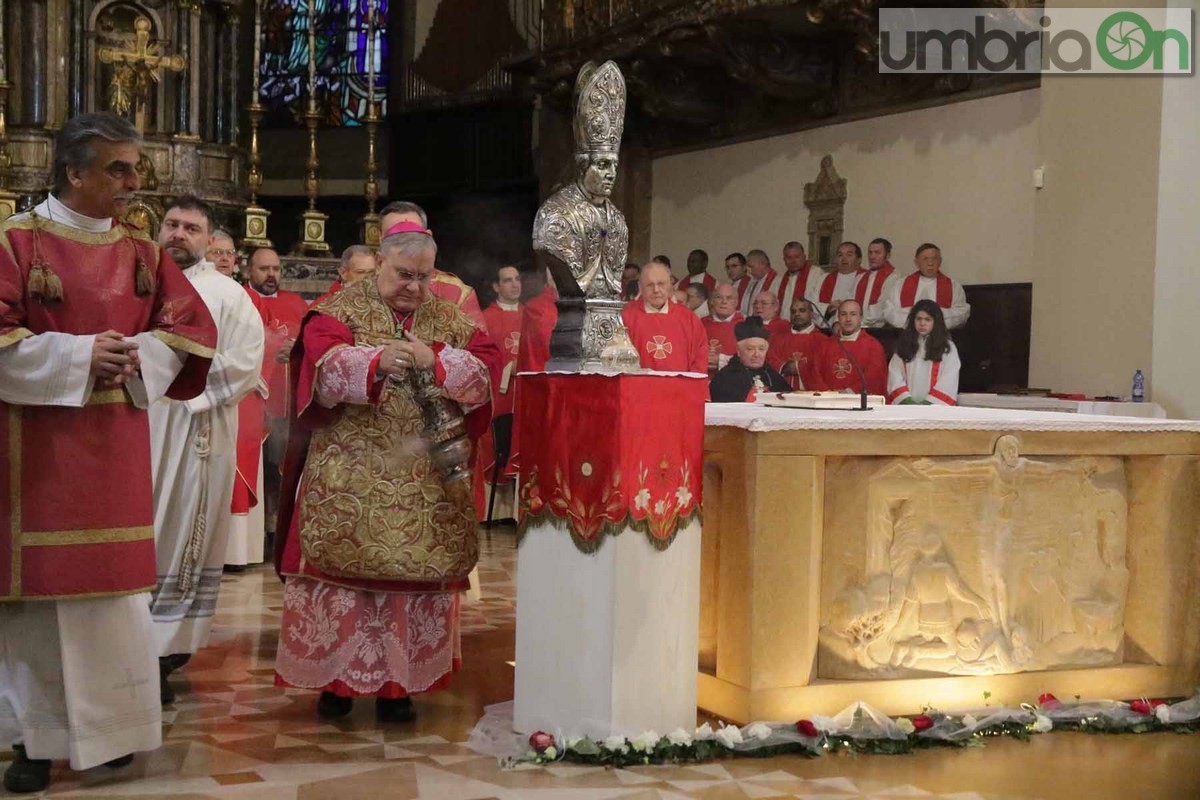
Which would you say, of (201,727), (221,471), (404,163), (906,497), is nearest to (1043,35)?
(906,497)

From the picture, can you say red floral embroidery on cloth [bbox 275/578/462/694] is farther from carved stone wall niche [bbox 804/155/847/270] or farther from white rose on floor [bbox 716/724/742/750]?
carved stone wall niche [bbox 804/155/847/270]

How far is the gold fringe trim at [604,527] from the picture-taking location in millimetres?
4363

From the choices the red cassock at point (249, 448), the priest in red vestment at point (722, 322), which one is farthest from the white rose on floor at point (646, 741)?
the priest in red vestment at point (722, 322)

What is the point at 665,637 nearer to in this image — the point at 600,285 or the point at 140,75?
the point at 600,285

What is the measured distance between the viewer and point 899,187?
12.7 meters

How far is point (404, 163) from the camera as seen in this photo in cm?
1847

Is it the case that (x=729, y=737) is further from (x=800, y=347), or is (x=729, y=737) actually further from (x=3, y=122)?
(x=3, y=122)

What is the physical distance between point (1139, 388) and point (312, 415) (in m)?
6.29

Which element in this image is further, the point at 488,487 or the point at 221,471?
the point at 488,487

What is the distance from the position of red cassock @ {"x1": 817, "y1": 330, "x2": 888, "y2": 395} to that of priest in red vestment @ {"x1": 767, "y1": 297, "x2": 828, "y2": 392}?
52 millimetres

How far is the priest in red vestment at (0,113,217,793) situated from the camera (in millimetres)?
3838

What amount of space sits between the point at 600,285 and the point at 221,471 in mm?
1620

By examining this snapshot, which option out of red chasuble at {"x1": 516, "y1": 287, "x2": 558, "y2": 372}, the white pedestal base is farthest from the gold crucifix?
the white pedestal base

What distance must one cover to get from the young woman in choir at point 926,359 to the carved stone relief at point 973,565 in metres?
4.50
